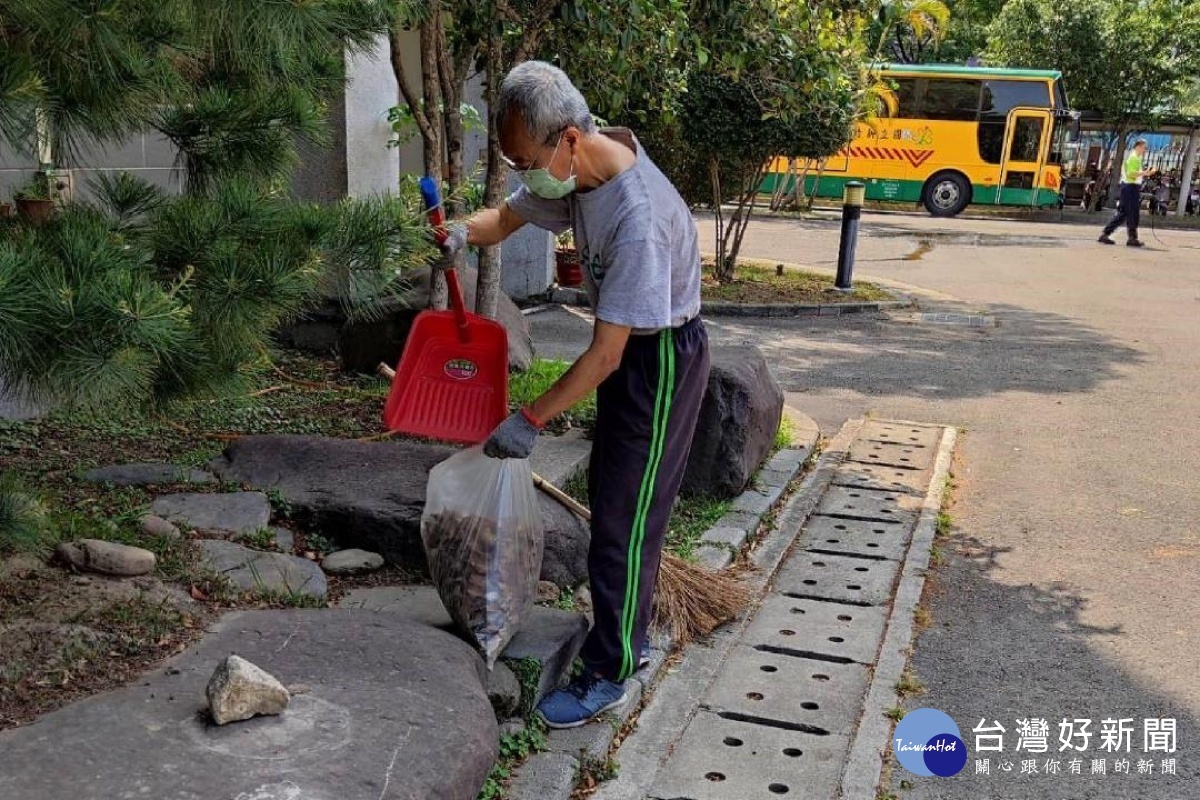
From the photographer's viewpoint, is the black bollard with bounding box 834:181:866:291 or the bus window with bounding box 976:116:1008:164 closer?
the black bollard with bounding box 834:181:866:291

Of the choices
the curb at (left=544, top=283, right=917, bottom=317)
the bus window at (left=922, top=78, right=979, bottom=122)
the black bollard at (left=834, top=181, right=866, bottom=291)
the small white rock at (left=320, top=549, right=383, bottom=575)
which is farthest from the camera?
the bus window at (left=922, top=78, right=979, bottom=122)

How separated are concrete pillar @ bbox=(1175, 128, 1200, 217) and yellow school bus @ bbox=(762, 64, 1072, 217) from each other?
12.7ft

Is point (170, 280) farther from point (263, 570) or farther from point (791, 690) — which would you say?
point (791, 690)

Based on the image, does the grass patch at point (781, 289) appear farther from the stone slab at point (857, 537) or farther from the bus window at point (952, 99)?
the bus window at point (952, 99)

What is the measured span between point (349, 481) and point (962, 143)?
21.3 metres

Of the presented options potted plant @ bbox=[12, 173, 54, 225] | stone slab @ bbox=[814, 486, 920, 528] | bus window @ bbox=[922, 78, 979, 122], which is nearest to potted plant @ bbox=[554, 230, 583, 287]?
stone slab @ bbox=[814, 486, 920, 528]

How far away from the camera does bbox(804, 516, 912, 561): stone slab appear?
4.49 m

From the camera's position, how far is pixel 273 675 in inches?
96.7

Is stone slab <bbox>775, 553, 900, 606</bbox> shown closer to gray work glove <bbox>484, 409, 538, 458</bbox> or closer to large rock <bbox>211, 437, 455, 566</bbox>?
large rock <bbox>211, 437, 455, 566</bbox>

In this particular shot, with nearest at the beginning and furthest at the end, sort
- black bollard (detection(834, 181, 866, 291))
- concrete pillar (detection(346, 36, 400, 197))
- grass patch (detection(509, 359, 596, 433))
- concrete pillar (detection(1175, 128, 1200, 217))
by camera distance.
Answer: grass patch (detection(509, 359, 596, 433)), concrete pillar (detection(346, 36, 400, 197)), black bollard (detection(834, 181, 866, 291)), concrete pillar (detection(1175, 128, 1200, 217))

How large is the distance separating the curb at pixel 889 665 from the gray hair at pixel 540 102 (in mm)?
1816

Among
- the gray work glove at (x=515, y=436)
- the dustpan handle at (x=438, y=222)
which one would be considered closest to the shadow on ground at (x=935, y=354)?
the dustpan handle at (x=438, y=222)

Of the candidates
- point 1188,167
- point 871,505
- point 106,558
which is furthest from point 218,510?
point 1188,167

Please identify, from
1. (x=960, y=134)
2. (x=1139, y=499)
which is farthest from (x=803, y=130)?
(x=960, y=134)
